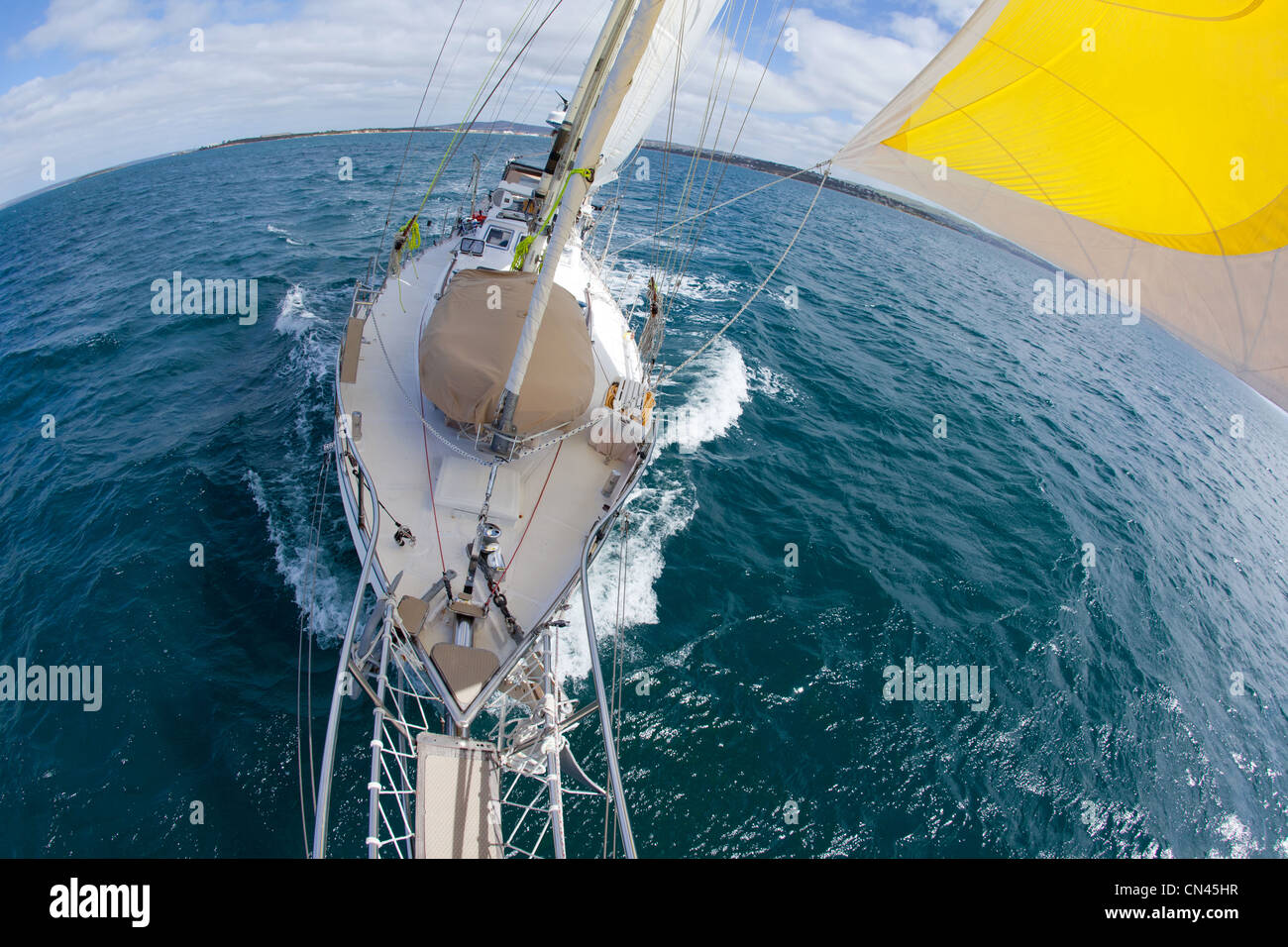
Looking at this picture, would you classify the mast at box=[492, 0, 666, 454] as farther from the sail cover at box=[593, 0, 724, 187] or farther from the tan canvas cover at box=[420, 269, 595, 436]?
the sail cover at box=[593, 0, 724, 187]

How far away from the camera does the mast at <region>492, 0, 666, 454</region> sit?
329 inches

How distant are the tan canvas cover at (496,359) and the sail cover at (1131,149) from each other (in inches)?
260

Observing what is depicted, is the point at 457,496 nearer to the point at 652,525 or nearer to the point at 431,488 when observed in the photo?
the point at 431,488

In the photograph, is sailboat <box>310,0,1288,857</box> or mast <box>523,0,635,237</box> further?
mast <box>523,0,635,237</box>

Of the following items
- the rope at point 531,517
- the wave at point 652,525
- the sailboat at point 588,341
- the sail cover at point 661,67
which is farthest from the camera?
the sail cover at point 661,67

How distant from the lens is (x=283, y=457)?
1622 centimetres

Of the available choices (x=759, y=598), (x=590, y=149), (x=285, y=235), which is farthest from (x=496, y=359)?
(x=285, y=235)

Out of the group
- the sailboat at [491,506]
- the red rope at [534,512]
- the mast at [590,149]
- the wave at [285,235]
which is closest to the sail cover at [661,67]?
the sailboat at [491,506]

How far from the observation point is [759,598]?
1384cm

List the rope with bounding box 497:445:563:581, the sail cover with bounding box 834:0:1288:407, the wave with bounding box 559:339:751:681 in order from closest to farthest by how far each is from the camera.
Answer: the sail cover with bounding box 834:0:1288:407 → the rope with bounding box 497:445:563:581 → the wave with bounding box 559:339:751:681

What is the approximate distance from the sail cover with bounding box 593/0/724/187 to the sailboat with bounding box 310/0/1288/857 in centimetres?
13

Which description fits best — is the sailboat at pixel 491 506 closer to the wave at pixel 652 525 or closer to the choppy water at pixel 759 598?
the wave at pixel 652 525

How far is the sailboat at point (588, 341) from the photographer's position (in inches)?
210

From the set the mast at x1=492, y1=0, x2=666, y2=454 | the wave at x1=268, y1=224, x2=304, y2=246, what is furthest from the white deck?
the wave at x1=268, y1=224, x2=304, y2=246
